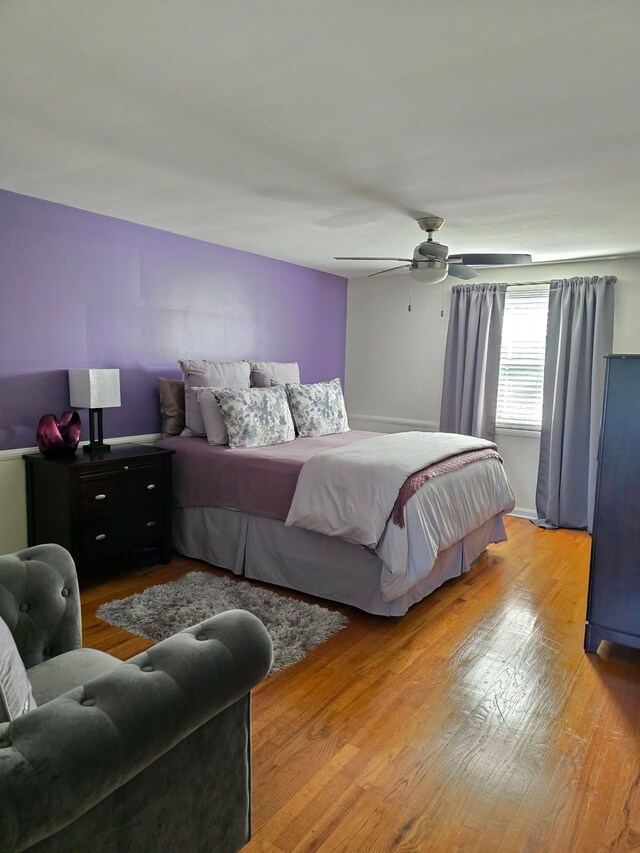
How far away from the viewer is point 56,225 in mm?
3475

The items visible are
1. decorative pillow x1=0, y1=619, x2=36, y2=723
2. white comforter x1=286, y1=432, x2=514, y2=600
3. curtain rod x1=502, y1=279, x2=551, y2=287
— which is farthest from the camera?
curtain rod x1=502, y1=279, x2=551, y2=287

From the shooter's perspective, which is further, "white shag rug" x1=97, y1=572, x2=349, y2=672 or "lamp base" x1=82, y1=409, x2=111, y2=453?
"lamp base" x1=82, y1=409, x2=111, y2=453

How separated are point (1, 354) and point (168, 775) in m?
2.80

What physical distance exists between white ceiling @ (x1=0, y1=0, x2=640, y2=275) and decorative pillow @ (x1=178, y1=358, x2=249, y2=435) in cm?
105

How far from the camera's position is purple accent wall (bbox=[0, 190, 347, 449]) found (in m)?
3.34

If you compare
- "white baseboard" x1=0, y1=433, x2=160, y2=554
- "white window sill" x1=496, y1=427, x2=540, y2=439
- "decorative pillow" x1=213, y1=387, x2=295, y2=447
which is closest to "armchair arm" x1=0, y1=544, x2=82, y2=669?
"white baseboard" x1=0, y1=433, x2=160, y2=554

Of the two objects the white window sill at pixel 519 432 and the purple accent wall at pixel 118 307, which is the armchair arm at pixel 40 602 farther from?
the white window sill at pixel 519 432

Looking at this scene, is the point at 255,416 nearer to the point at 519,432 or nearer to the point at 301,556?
the point at 301,556

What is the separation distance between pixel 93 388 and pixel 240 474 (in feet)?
3.35

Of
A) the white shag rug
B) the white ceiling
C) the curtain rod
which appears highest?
the white ceiling

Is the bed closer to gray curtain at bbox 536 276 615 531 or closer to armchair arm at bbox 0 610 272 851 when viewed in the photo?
gray curtain at bbox 536 276 615 531

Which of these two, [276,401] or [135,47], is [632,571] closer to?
[276,401]

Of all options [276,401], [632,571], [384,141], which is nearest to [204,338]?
[276,401]

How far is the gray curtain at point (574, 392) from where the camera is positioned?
4648 millimetres
